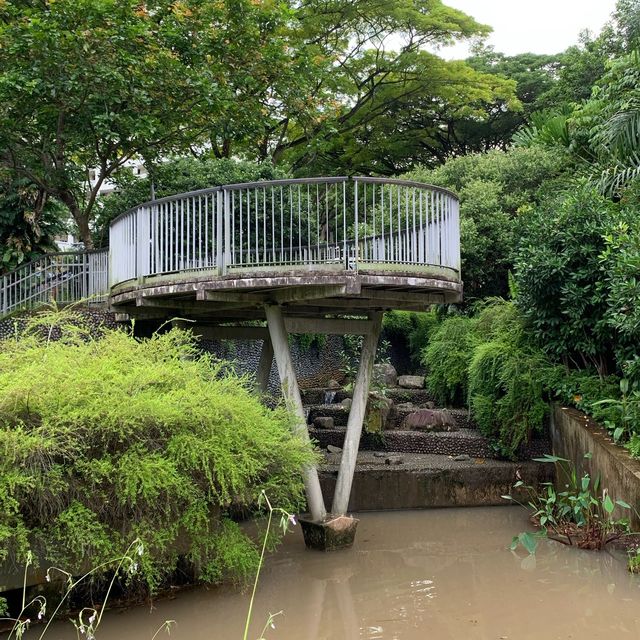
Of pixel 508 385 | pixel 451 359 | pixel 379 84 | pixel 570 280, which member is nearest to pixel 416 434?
pixel 508 385

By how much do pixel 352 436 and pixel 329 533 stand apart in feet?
4.16

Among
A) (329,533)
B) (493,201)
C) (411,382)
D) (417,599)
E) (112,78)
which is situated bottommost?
(417,599)

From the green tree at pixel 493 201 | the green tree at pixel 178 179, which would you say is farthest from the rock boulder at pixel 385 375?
the green tree at pixel 178 179

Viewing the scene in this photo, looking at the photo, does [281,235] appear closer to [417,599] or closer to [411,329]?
[417,599]

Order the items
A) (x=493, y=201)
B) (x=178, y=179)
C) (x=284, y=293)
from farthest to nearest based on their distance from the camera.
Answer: (x=493, y=201) < (x=178, y=179) < (x=284, y=293)

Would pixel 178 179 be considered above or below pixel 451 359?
above

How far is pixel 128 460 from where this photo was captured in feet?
18.6

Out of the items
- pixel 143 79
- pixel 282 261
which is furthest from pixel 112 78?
pixel 282 261

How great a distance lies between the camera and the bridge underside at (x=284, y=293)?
7699 millimetres

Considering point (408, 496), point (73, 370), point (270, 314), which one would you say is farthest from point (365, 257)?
point (408, 496)

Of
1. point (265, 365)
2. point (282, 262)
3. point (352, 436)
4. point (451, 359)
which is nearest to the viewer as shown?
point (282, 262)

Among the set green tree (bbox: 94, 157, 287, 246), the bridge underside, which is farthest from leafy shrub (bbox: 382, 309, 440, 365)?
the bridge underside

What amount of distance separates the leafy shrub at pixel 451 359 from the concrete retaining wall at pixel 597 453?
9.62ft

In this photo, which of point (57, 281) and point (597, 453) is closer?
point (597, 453)
